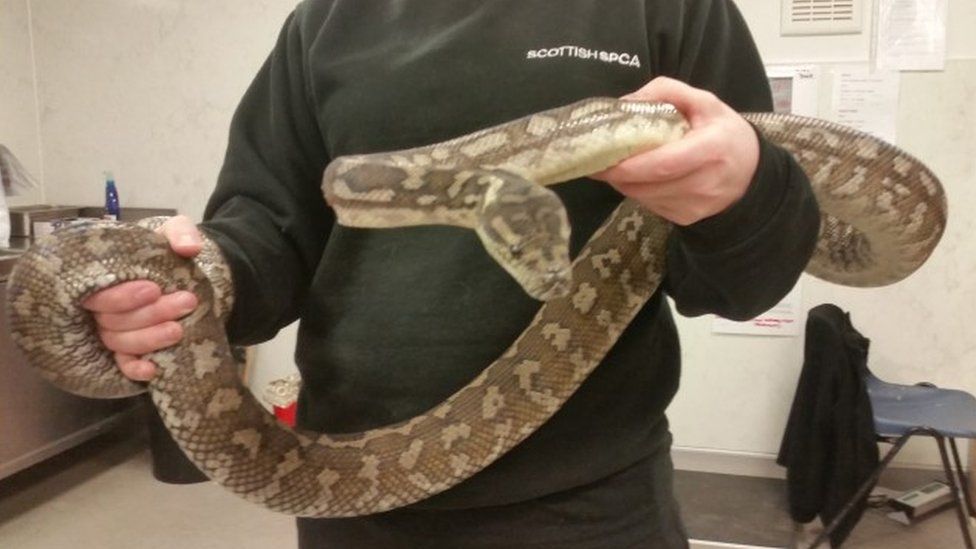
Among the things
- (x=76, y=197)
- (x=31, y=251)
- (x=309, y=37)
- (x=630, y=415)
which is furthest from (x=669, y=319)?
(x=76, y=197)

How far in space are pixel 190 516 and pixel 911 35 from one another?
410cm

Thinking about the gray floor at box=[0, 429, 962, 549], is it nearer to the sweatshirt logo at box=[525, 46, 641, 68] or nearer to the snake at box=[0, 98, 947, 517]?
the snake at box=[0, 98, 947, 517]

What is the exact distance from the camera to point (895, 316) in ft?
13.4

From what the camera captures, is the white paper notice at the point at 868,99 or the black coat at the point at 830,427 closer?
the black coat at the point at 830,427

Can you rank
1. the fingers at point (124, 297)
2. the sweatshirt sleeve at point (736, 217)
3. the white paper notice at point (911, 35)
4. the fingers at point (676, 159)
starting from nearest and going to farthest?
the fingers at point (676, 159)
the sweatshirt sleeve at point (736, 217)
the fingers at point (124, 297)
the white paper notice at point (911, 35)

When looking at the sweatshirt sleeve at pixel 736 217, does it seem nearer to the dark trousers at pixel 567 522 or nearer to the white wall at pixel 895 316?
the dark trousers at pixel 567 522

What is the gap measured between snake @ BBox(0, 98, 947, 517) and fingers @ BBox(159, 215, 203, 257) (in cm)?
2

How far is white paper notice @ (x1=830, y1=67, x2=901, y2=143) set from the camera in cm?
393

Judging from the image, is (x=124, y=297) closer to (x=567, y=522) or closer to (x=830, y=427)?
(x=567, y=522)

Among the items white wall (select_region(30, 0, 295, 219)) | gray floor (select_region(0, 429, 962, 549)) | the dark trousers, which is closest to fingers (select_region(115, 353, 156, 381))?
the dark trousers

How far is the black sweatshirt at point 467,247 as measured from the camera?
1284mm

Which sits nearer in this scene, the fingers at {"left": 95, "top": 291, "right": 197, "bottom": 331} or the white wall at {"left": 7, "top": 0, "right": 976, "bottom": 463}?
the fingers at {"left": 95, "top": 291, "right": 197, "bottom": 331}

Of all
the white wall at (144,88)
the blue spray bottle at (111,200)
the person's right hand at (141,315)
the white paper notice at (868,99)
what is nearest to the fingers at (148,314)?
the person's right hand at (141,315)

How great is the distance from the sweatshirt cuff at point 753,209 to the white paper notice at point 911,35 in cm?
336
